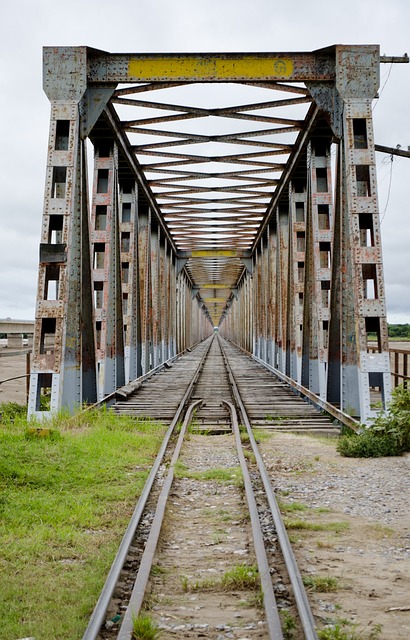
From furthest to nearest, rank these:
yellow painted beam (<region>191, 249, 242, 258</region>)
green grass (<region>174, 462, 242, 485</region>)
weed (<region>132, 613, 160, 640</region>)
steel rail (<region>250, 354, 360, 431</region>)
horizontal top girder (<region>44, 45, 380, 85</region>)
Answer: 1. yellow painted beam (<region>191, 249, 242, 258</region>)
2. horizontal top girder (<region>44, 45, 380, 85</region>)
3. steel rail (<region>250, 354, 360, 431</region>)
4. green grass (<region>174, 462, 242, 485</region>)
5. weed (<region>132, 613, 160, 640</region>)

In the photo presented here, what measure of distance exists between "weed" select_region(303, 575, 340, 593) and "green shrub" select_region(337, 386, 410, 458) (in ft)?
14.8

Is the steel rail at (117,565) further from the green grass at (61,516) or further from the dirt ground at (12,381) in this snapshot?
the dirt ground at (12,381)

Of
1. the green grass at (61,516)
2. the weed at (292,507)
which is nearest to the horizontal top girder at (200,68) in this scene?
the green grass at (61,516)

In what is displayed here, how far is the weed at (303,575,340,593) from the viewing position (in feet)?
12.9

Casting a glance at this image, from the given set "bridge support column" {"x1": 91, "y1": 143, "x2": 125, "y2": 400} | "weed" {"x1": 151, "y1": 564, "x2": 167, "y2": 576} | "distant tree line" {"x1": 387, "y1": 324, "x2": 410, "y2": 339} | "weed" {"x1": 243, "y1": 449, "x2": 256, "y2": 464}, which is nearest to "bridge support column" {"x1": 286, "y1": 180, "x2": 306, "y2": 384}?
"bridge support column" {"x1": 91, "y1": 143, "x2": 125, "y2": 400}

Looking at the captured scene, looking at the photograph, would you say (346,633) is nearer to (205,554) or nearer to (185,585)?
(185,585)

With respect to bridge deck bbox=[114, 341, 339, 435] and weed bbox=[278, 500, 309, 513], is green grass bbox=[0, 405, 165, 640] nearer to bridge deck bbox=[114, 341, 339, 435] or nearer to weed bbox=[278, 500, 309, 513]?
weed bbox=[278, 500, 309, 513]

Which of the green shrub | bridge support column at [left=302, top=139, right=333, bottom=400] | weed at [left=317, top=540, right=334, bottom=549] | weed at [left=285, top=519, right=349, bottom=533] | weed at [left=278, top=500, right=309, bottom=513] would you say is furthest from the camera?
bridge support column at [left=302, top=139, right=333, bottom=400]

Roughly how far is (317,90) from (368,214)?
8.89ft

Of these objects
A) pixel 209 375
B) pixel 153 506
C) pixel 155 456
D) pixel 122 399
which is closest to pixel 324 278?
pixel 122 399

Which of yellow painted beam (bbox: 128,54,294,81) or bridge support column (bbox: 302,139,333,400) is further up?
yellow painted beam (bbox: 128,54,294,81)

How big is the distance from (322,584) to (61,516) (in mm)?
2438

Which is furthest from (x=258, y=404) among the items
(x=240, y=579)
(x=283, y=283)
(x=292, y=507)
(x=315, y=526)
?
(x=240, y=579)

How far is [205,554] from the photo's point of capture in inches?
181
